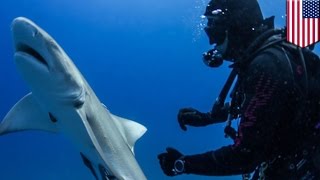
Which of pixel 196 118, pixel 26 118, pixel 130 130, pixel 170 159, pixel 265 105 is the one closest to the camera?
pixel 265 105

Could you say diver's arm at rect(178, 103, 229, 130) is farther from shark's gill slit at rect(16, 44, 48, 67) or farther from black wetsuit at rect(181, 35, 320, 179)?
shark's gill slit at rect(16, 44, 48, 67)

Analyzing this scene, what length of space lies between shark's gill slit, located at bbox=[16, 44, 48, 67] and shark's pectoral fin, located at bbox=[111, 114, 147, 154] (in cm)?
130

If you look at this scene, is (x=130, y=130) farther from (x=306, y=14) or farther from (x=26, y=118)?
(x=306, y=14)

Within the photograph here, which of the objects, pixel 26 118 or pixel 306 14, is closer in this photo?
pixel 26 118

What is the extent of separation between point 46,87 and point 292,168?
2.08m

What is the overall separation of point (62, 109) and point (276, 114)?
→ 5.73ft

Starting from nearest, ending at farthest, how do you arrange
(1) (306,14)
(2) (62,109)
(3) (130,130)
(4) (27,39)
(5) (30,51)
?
(4) (27,39)
(5) (30,51)
(2) (62,109)
(3) (130,130)
(1) (306,14)

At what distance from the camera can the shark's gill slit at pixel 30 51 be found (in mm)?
3029

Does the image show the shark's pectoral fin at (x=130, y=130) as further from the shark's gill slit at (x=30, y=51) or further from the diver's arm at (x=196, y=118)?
the shark's gill slit at (x=30, y=51)

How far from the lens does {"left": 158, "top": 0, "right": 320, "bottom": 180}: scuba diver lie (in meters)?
2.77

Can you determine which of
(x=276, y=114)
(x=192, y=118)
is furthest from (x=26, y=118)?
(x=276, y=114)

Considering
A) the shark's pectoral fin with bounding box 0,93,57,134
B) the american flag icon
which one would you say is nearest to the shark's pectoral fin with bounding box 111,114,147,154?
the shark's pectoral fin with bounding box 0,93,57,134

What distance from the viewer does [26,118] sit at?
12.4 feet

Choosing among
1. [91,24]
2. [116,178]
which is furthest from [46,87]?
[91,24]
